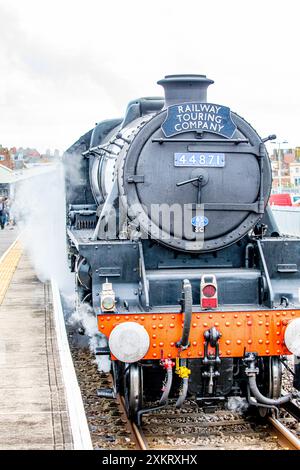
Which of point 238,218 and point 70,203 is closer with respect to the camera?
point 238,218

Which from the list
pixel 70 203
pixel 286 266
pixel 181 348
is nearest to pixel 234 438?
pixel 181 348

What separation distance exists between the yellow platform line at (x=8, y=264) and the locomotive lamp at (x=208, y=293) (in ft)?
21.8

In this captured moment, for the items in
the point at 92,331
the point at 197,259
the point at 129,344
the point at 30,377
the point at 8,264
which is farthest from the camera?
the point at 8,264

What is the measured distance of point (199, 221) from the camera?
289 inches

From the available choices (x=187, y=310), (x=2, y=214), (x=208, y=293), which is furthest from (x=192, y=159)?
(x=2, y=214)

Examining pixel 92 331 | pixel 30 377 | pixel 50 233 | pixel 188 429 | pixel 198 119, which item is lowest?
pixel 188 429

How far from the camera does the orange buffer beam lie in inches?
261

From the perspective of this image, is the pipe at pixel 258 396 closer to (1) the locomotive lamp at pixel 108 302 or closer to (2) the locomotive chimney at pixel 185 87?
(1) the locomotive lamp at pixel 108 302

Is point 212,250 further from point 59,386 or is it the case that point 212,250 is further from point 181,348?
point 59,386

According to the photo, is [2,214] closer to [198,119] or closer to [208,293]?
[198,119]

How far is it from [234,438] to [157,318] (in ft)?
4.13

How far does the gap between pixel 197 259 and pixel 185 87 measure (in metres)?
1.69

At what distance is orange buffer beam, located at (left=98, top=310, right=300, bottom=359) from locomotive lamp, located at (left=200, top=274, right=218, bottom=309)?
194mm

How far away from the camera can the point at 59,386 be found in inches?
297
